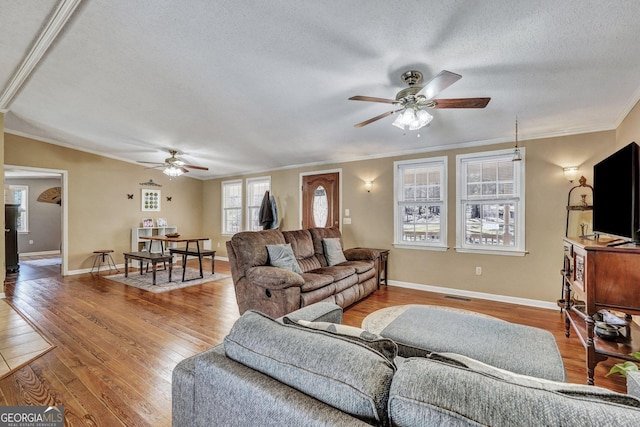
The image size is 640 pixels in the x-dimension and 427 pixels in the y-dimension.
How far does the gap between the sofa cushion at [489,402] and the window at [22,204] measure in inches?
446

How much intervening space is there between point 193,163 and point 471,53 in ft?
20.2

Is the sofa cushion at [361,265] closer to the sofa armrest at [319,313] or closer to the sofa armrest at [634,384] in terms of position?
the sofa armrest at [319,313]

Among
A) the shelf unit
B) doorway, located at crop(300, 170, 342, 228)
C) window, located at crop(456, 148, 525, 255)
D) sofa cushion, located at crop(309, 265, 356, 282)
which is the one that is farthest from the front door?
the shelf unit

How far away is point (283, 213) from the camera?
6738 mm

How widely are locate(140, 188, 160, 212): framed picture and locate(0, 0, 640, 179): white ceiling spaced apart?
281cm

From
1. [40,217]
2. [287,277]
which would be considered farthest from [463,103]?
[40,217]

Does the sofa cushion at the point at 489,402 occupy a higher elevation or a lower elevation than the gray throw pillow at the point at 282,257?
higher

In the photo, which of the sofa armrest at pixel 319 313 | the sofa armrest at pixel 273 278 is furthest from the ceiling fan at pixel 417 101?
the sofa armrest at pixel 273 278

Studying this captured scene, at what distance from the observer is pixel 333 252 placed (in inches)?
176

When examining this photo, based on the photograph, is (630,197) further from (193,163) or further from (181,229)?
(181,229)

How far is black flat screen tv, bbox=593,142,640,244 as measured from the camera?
2.15 meters

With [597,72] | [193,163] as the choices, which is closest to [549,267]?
[597,72]

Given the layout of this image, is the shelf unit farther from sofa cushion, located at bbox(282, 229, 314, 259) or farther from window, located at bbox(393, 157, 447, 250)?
window, located at bbox(393, 157, 447, 250)

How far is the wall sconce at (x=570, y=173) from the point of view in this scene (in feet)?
12.4
